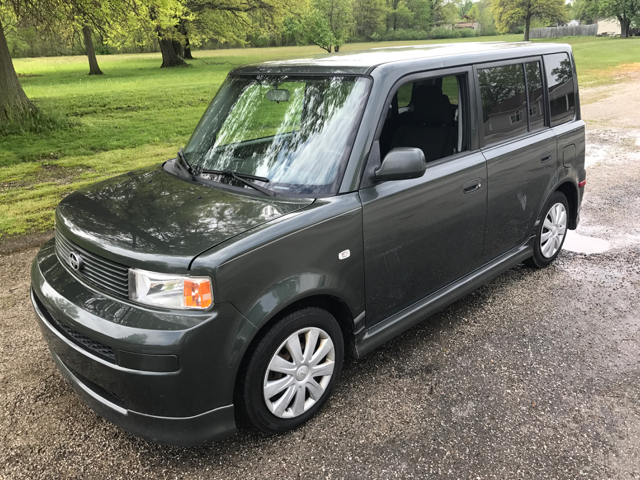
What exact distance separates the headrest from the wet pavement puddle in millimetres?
2602

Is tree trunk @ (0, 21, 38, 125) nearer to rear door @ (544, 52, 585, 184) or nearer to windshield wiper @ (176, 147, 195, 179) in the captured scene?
windshield wiper @ (176, 147, 195, 179)

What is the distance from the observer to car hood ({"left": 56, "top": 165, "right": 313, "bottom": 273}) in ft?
8.05

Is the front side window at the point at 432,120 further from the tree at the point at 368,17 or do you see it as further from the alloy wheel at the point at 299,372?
the tree at the point at 368,17

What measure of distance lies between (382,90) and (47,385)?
9.16 feet

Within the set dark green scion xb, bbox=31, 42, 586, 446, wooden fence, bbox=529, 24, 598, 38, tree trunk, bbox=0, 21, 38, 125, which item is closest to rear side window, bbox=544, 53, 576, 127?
dark green scion xb, bbox=31, 42, 586, 446

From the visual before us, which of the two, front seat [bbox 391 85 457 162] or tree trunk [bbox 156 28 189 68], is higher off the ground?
tree trunk [bbox 156 28 189 68]

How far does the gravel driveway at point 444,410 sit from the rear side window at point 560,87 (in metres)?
1.53

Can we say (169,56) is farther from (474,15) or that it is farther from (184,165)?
(474,15)

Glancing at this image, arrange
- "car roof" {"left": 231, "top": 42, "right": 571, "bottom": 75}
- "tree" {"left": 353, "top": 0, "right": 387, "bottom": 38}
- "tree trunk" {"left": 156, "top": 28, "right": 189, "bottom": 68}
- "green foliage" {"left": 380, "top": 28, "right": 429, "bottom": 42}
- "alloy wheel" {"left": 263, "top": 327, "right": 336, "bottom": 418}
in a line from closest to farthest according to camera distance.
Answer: "alloy wheel" {"left": 263, "top": 327, "right": 336, "bottom": 418}, "car roof" {"left": 231, "top": 42, "right": 571, "bottom": 75}, "tree trunk" {"left": 156, "top": 28, "right": 189, "bottom": 68}, "green foliage" {"left": 380, "top": 28, "right": 429, "bottom": 42}, "tree" {"left": 353, "top": 0, "right": 387, "bottom": 38}

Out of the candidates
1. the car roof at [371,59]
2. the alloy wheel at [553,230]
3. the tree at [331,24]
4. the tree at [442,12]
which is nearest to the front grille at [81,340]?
the car roof at [371,59]

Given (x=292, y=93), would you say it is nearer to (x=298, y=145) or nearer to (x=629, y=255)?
(x=298, y=145)

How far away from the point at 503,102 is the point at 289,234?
224cm

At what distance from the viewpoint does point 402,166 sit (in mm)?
2871

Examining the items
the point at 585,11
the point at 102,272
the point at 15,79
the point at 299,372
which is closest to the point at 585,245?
the point at 299,372
